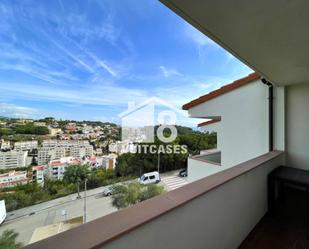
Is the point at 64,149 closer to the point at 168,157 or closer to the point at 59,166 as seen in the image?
the point at 59,166

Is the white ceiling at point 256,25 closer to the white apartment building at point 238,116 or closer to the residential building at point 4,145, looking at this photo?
the white apartment building at point 238,116

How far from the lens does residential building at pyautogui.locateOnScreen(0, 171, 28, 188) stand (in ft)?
11.2

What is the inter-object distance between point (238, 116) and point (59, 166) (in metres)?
4.80

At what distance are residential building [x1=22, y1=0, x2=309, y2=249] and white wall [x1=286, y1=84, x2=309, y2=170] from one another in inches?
16.0

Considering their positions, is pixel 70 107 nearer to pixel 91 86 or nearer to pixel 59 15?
pixel 91 86

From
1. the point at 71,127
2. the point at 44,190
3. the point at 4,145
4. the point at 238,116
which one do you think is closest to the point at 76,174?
the point at 44,190

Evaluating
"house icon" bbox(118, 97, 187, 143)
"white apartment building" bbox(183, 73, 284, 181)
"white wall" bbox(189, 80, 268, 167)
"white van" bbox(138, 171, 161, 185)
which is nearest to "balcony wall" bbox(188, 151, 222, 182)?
"white apartment building" bbox(183, 73, 284, 181)

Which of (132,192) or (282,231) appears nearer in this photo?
(282,231)

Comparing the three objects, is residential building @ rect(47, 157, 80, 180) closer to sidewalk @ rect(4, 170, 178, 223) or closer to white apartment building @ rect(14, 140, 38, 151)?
sidewalk @ rect(4, 170, 178, 223)

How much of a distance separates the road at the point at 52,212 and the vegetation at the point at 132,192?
1.06ft

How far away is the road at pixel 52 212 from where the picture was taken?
3.17 m

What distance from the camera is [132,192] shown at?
5.91 metres

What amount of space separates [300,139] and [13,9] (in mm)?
9900

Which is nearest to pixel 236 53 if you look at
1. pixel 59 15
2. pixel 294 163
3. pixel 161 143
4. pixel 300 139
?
pixel 300 139
